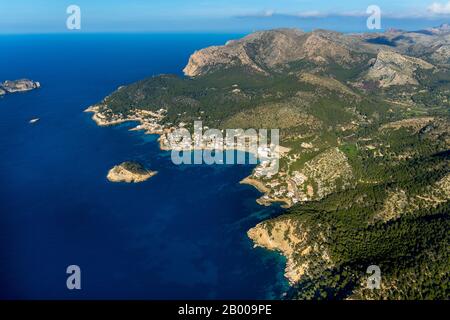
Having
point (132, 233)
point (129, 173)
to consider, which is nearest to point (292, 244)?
point (132, 233)

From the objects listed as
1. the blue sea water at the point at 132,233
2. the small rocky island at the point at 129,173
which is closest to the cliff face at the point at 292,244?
the blue sea water at the point at 132,233

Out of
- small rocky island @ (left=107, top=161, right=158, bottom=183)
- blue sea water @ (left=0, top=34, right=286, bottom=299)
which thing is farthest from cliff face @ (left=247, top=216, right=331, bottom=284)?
small rocky island @ (left=107, top=161, right=158, bottom=183)

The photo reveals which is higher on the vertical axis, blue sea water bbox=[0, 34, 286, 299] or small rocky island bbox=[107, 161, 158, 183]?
small rocky island bbox=[107, 161, 158, 183]

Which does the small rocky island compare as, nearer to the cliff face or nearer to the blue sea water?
the blue sea water

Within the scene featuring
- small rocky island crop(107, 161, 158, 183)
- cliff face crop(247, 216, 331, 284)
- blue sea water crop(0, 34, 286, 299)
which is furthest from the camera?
→ small rocky island crop(107, 161, 158, 183)

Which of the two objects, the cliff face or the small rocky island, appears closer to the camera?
the cliff face

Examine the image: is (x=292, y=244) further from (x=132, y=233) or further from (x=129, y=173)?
(x=129, y=173)

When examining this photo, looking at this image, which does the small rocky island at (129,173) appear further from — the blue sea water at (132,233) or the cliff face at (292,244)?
the cliff face at (292,244)

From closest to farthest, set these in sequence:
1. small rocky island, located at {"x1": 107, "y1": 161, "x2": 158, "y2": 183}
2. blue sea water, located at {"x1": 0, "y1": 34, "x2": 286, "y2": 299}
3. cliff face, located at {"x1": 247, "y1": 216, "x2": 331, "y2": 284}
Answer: blue sea water, located at {"x1": 0, "y1": 34, "x2": 286, "y2": 299} → cliff face, located at {"x1": 247, "y1": 216, "x2": 331, "y2": 284} → small rocky island, located at {"x1": 107, "y1": 161, "x2": 158, "y2": 183}
